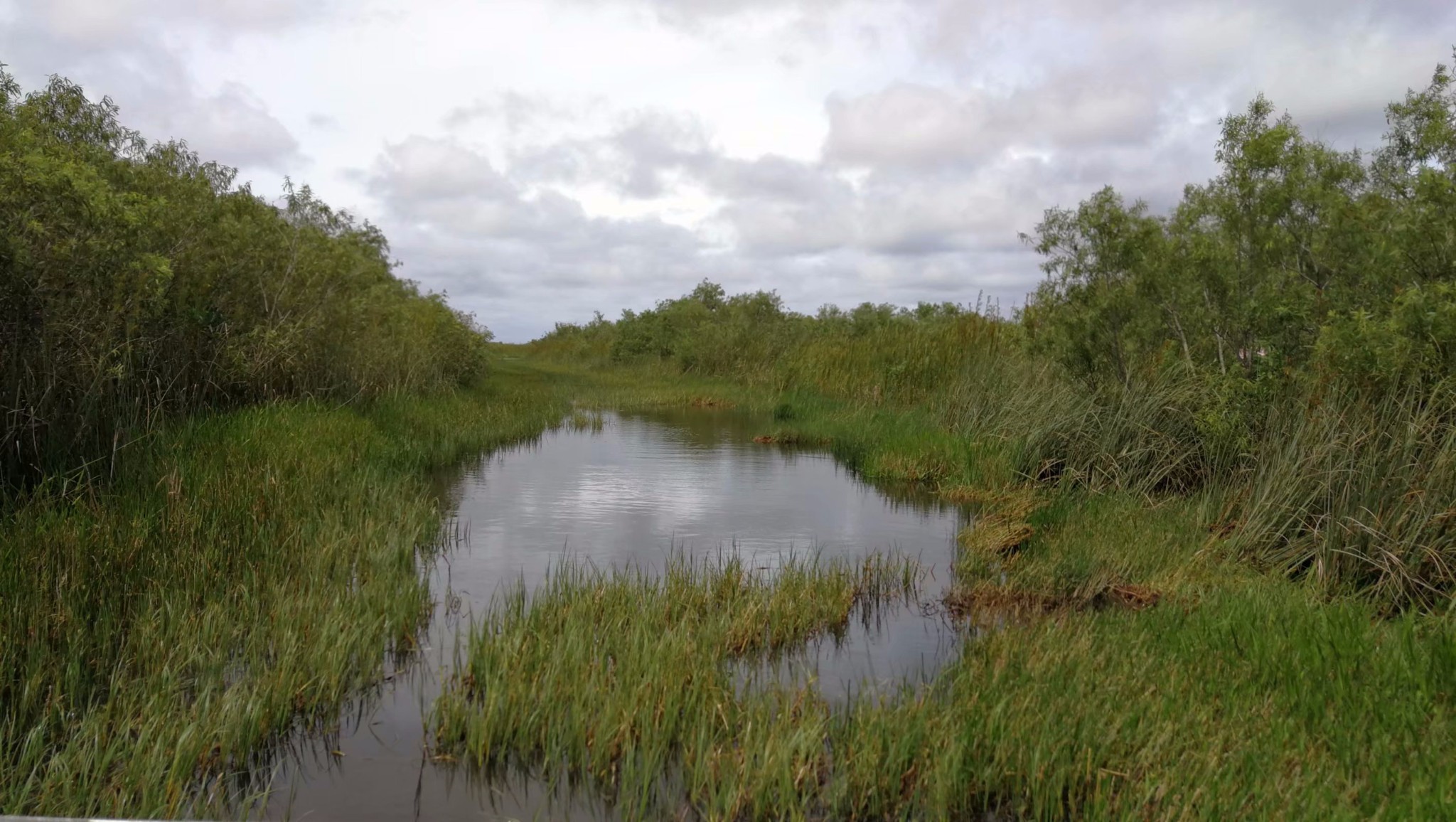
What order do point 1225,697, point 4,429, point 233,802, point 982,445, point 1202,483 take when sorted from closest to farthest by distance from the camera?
1. point 233,802
2. point 1225,697
3. point 4,429
4. point 1202,483
5. point 982,445

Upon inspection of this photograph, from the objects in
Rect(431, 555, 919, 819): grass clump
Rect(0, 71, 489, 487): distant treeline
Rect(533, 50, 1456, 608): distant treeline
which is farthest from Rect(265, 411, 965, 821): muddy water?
Rect(0, 71, 489, 487): distant treeline

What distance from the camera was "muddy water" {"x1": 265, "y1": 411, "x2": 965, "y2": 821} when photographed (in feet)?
14.6

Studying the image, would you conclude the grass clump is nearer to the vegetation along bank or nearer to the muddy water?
the vegetation along bank

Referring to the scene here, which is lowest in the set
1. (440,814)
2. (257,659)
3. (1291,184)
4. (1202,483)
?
(440,814)

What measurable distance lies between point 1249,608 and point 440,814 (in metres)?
4.85

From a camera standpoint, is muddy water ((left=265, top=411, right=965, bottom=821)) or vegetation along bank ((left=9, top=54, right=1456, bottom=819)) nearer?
vegetation along bank ((left=9, top=54, right=1456, bottom=819))

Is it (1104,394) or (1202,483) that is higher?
(1104,394)

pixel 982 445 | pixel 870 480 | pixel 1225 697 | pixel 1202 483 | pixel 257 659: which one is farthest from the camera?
pixel 870 480

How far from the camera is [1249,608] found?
19.5 ft

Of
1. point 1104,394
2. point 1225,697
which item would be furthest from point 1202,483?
point 1225,697

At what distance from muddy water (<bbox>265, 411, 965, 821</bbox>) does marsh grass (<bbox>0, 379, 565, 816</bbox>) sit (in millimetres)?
288

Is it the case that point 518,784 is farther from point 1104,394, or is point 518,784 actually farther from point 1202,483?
point 1104,394

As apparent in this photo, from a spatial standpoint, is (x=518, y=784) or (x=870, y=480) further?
(x=870, y=480)

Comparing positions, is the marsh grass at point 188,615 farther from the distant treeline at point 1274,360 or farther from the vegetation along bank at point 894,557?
the distant treeline at point 1274,360
